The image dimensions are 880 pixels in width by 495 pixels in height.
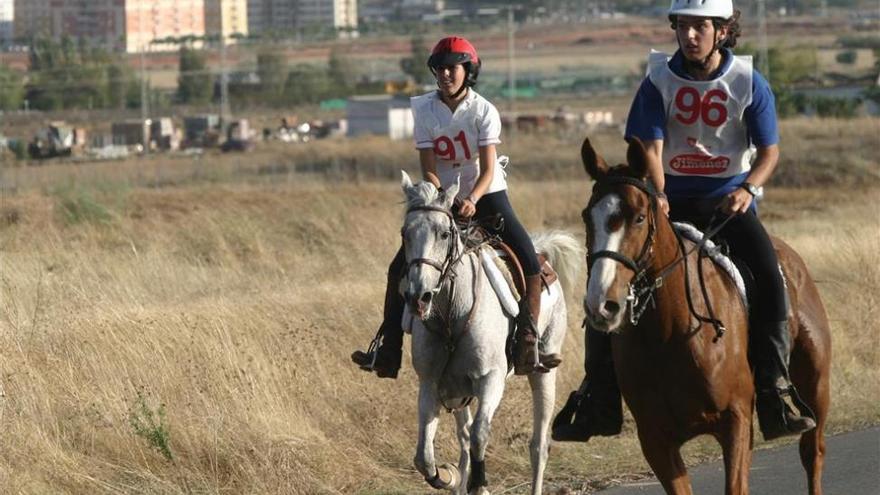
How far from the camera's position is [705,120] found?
8016 millimetres

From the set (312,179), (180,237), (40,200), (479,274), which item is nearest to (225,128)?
(312,179)

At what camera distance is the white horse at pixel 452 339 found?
8766 mm

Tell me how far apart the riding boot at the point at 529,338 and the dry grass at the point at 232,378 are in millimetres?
872

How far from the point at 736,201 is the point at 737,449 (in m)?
1.22

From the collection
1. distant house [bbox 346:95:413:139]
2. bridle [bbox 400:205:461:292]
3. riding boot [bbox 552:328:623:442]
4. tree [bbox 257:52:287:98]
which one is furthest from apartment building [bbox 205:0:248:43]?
riding boot [bbox 552:328:623:442]

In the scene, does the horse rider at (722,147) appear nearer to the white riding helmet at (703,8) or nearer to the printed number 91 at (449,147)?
the white riding helmet at (703,8)

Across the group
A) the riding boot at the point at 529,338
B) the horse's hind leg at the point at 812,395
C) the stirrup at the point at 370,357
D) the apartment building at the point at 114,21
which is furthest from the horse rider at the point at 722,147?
the apartment building at the point at 114,21

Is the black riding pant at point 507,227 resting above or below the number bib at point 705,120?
below

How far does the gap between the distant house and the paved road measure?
66.2m

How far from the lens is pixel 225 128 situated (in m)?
80.7

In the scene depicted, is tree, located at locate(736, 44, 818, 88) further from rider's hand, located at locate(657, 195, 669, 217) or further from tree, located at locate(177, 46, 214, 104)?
rider's hand, located at locate(657, 195, 669, 217)

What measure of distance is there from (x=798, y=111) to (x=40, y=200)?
46.4m

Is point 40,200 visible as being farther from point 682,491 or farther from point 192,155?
point 192,155

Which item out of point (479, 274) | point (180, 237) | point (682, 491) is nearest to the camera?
point (682, 491)
